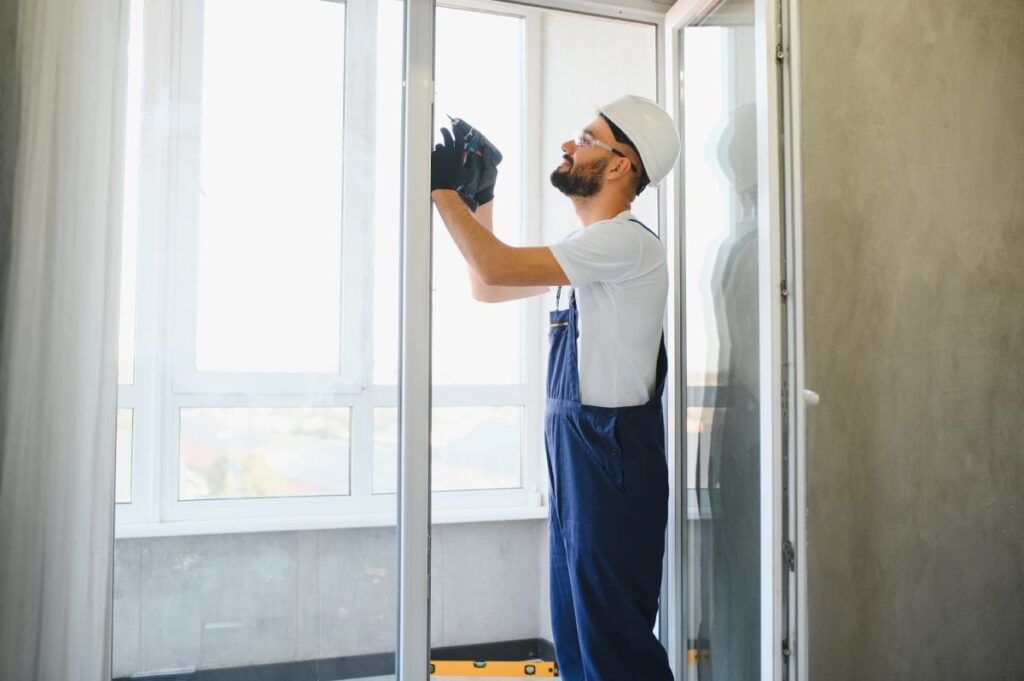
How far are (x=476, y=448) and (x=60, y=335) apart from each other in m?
1.88

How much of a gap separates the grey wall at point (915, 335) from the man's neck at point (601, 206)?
518 millimetres

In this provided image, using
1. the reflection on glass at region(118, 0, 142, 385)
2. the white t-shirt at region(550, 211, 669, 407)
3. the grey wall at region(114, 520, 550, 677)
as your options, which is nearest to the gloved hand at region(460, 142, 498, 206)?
the white t-shirt at region(550, 211, 669, 407)

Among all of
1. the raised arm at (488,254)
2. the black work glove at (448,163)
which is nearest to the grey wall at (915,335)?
the raised arm at (488,254)

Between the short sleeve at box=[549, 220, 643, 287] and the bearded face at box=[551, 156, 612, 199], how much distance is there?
7.8 inches

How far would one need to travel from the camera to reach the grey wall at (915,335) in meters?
1.94

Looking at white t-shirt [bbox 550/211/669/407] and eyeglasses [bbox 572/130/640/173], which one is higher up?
eyeglasses [bbox 572/130/640/173]

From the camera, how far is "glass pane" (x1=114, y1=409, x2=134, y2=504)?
1368 mm

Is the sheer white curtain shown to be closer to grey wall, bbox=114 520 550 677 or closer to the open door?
grey wall, bbox=114 520 550 677

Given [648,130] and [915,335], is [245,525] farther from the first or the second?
[915,335]

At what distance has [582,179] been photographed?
5.88 feet

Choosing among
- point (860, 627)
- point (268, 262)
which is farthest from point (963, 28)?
point (268, 262)

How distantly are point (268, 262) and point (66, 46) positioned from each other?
0.48 meters

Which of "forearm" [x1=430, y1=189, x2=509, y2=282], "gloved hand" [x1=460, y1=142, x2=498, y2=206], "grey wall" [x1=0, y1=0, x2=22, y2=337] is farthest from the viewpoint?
"gloved hand" [x1=460, y1=142, x2=498, y2=206]

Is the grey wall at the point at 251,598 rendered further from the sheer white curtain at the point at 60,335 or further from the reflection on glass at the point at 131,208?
the reflection on glass at the point at 131,208
